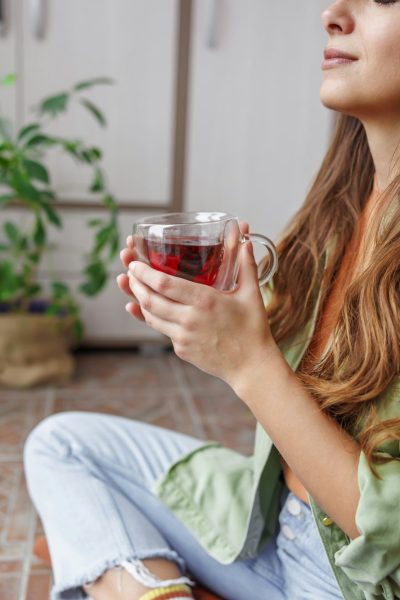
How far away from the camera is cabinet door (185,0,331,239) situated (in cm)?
256

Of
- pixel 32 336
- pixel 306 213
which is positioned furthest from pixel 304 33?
pixel 306 213

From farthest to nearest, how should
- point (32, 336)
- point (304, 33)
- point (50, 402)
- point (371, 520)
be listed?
point (304, 33)
point (32, 336)
point (50, 402)
point (371, 520)

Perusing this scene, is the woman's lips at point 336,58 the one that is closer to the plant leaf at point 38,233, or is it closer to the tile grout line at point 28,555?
the tile grout line at point 28,555

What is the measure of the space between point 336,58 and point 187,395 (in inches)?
64.2

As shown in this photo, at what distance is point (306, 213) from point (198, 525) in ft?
1.63

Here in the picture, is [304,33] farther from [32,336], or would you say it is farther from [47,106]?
[32,336]

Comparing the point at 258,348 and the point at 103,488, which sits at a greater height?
the point at 258,348

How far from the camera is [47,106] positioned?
210 cm

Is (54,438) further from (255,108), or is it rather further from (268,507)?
(255,108)

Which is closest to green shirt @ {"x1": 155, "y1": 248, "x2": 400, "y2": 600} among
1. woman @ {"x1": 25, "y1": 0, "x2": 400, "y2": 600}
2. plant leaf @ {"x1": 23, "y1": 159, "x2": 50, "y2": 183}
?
woman @ {"x1": 25, "y1": 0, "x2": 400, "y2": 600}

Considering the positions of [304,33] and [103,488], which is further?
[304,33]

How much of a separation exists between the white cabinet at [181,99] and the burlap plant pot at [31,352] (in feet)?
0.92

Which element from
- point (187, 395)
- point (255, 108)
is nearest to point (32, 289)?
point (187, 395)

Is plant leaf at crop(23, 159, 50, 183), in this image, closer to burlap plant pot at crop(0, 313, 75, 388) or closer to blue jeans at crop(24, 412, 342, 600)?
burlap plant pot at crop(0, 313, 75, 388)
